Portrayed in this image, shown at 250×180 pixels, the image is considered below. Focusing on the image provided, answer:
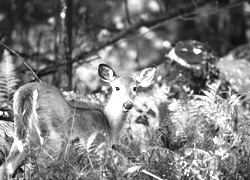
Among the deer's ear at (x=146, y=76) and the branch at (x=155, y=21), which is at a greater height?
the branch at (x=155, y=21)

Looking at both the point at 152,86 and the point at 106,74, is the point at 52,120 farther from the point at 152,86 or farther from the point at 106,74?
the point at 152,86

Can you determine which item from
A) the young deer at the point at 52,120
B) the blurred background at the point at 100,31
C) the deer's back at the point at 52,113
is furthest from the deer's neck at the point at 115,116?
the blurred background at the point at 100,31

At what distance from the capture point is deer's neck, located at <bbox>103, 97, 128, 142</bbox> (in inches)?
263

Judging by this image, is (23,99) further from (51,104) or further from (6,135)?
(6,135)

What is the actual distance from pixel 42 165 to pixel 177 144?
2039 millimetres

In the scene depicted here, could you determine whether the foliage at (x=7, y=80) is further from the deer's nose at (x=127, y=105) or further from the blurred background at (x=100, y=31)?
the deer's nose at (x=127, y=105)

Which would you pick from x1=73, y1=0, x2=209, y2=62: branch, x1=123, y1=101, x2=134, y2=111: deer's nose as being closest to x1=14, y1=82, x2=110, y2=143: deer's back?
x1=123, y1=101, x2=134, y2=111: deer's nose

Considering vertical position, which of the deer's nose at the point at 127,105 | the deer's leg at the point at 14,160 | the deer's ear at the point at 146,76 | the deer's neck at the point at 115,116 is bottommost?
the deer's leg at the point at 14,160

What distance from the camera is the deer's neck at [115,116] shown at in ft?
21.9

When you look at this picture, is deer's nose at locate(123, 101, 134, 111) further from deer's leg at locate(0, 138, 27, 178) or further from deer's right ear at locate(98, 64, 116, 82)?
deer's leg at locate(0, 138, 27, 178)

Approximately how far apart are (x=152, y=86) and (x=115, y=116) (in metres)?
2.45

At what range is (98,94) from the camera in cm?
800

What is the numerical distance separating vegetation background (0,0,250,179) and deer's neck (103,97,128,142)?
23 cm

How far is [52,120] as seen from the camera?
5527 millimetres
